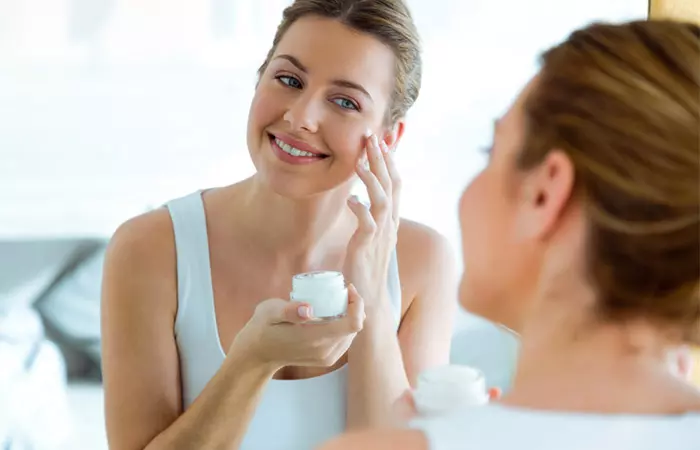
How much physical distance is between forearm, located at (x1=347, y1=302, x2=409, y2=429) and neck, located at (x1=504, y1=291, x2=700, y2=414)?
1.63 ft

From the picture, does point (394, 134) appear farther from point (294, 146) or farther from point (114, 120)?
point (114, 120)

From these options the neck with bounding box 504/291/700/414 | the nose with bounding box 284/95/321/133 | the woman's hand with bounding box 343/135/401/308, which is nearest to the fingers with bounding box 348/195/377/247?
the woman's hand with bounding box 343/135/401/308

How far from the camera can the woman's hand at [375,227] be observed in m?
1.04

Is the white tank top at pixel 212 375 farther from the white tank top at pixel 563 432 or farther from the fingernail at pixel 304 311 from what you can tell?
the white tank top at pixel 563 432

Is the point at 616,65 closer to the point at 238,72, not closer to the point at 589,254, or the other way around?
the point at 589,254

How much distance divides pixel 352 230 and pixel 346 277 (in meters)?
0.13

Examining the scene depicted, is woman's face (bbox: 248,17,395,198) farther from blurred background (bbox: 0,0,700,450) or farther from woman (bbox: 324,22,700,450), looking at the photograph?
blurred background (bbox: 0,0,700,450)

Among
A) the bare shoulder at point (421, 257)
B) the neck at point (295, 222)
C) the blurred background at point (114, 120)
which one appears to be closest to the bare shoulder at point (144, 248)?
the neck at point (295, 222)

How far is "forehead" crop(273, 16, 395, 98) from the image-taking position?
0.99 m

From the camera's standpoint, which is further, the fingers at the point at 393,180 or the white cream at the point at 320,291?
the fingers at the point at 393,180

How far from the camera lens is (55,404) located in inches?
61.2

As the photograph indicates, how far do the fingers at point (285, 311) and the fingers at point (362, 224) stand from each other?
0.57 ft

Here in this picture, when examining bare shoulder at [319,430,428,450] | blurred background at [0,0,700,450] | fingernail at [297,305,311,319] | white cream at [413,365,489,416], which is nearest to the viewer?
bare shoulder at [319,430,428,450]

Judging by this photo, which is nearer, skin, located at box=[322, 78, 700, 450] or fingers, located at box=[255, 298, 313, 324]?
skin, located at box=[322, 78, 700, 450]
